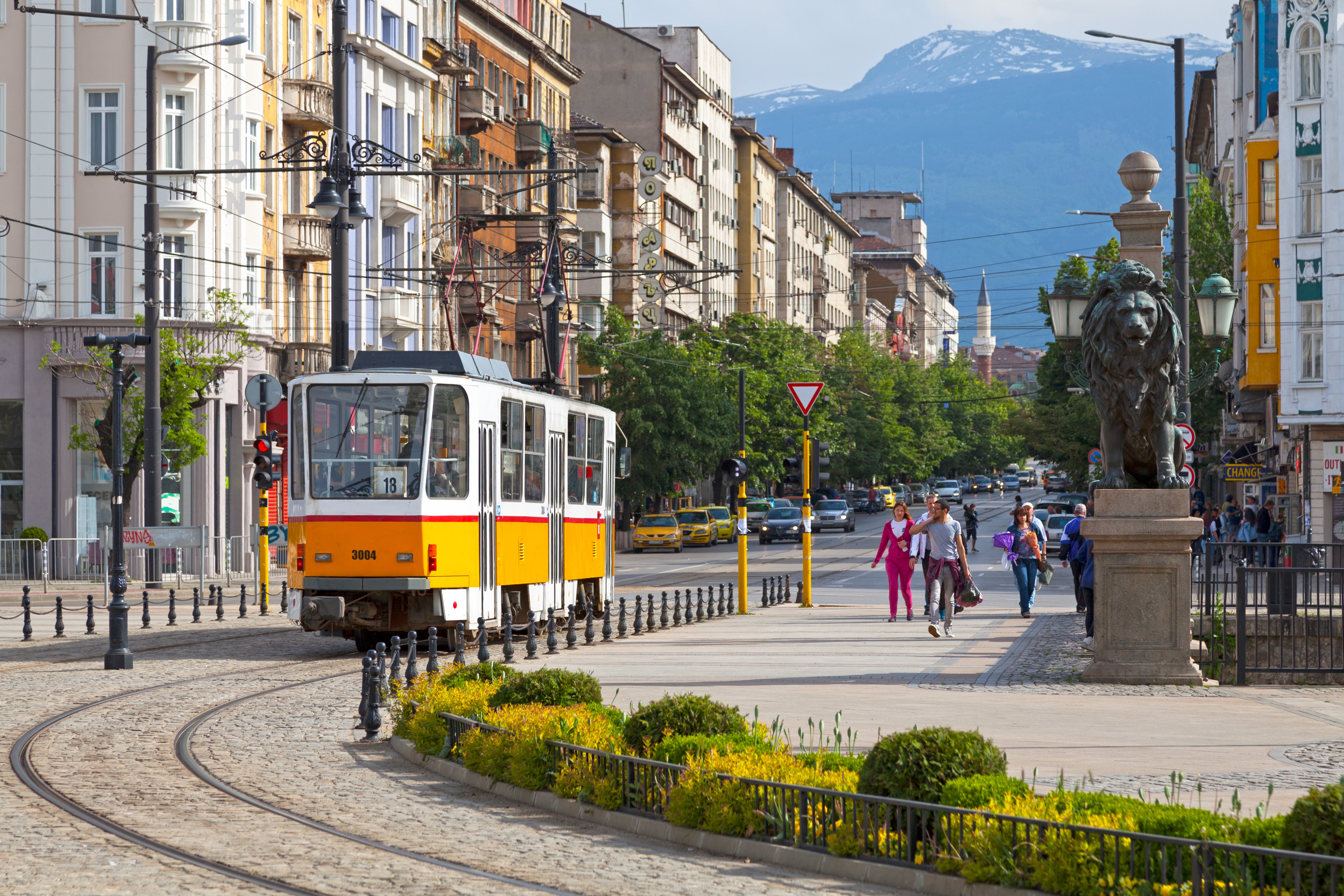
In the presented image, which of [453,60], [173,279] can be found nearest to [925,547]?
[173,279]

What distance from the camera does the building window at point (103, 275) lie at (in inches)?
1734

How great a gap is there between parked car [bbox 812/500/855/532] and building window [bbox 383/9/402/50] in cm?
3156

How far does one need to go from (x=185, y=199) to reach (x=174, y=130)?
5.28 ft

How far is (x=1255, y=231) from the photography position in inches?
2229

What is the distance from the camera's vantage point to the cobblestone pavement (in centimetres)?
890

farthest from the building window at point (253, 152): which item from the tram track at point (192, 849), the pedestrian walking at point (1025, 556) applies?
the tram track at point (192, 849)

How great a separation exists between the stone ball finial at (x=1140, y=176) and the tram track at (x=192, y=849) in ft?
32.8

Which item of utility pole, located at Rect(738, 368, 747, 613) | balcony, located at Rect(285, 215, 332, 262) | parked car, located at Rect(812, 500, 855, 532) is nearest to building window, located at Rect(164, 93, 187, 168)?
balcony, located at Rect(285, 215, 332, 262)

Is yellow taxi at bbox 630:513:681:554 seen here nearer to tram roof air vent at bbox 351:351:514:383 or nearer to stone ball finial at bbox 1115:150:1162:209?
tram roof air vent at bbox 351:351:514:383

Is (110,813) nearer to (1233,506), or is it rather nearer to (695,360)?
(1233,506)

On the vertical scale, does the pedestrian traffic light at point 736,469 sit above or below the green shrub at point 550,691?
above

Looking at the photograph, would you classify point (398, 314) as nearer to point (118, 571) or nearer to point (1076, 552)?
point (1076, 552)

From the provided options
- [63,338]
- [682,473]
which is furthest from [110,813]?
[682,473]

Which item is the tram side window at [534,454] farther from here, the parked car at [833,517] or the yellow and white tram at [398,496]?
the parked car at [833,517]
